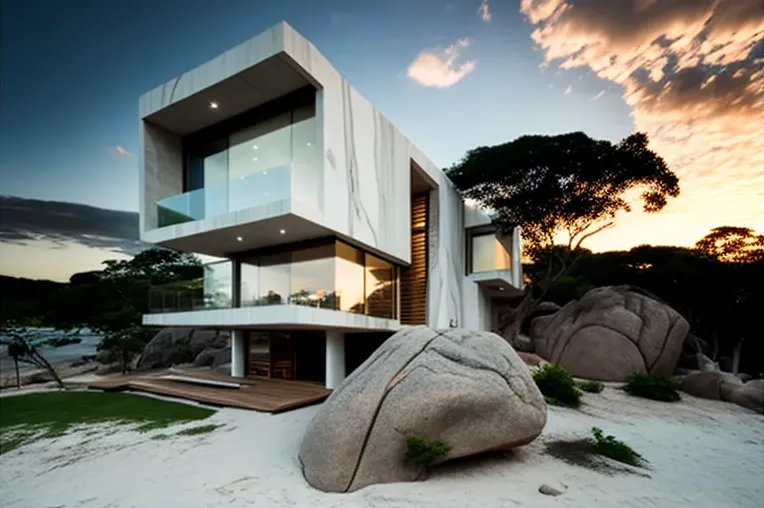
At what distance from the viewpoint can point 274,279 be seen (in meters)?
11.8

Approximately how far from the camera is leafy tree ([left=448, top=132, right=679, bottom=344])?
16312 mm

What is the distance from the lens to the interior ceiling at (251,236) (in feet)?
33.4

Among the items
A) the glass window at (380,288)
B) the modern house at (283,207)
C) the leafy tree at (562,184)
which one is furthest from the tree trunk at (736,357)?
the glass window at (380,288)

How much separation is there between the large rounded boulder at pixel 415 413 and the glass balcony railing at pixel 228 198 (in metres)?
5.65

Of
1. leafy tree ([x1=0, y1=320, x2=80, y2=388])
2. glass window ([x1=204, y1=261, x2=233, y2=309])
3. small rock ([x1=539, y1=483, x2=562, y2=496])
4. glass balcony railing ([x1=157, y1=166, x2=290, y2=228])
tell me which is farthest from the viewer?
leafy tree ([x1=0, y1=320, x2=80, y2=388])

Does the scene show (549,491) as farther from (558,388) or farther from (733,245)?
(733,245)

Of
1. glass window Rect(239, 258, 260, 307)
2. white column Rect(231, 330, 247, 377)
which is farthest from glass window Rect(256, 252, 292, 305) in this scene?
white column Rect(231, 330, 247, 377)

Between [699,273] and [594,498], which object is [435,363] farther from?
[699,273]

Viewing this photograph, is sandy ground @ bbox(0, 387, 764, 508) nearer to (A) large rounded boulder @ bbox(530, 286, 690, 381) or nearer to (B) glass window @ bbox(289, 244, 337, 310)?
(B) glass window @ bbox(289, 244, 337, 310)

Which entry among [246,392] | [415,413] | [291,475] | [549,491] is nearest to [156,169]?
[246,392]

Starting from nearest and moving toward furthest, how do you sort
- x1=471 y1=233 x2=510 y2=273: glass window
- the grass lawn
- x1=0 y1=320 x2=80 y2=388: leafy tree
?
the grass lawn < x1=0 y1=320 x2=80 y2=388: leafy tree < x1=471 y1=233 x2=510 y2=273: glass window

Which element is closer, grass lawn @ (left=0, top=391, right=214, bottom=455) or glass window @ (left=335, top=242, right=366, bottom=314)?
grass lawn @ (left=0, top=391, right=214, bottom=455)

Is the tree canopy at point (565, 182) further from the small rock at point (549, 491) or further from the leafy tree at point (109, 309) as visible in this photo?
the leafy tree at point (109, 309)

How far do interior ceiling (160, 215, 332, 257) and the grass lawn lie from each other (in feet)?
16.2
